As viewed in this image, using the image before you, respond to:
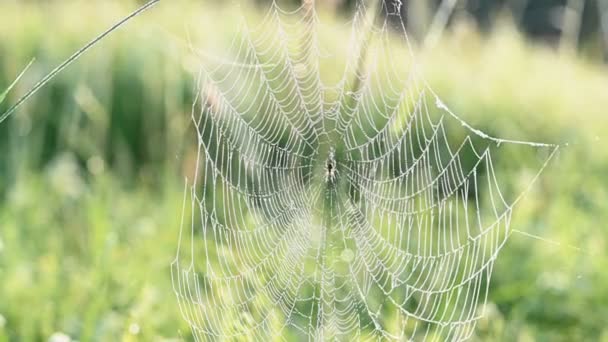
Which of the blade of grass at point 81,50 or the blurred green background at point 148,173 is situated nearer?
the blade of grass at point 81,50

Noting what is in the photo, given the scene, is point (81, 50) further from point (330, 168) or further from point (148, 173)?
point (148, 173)

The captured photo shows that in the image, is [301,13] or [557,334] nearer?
[557,334]

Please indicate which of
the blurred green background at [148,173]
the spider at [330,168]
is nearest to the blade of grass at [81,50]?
the blurred green background at [148,173]

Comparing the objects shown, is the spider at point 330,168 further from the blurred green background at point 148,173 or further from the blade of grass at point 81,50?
the blade of grass at point 81,50

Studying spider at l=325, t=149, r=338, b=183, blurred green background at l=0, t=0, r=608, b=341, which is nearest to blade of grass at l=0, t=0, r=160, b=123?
blurred green background at l=0, t=0, r=608, b=341

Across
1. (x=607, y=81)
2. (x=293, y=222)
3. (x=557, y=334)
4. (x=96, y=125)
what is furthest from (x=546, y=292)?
(x=607, y=81)

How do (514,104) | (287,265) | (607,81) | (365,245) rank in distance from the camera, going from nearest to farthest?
1. (287,265)
2. (365,245)
3. (514,104)
4. (607,81)

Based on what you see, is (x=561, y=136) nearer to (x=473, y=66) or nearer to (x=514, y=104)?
(x=514, y=104)

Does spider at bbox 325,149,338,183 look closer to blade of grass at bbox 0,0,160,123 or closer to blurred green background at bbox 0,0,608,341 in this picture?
blurred green background at bbox 0,0,608,341
